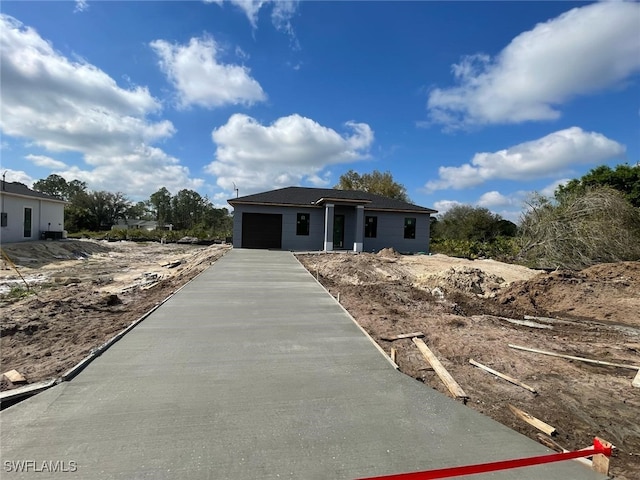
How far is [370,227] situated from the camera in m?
23.0

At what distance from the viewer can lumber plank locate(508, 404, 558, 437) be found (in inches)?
123

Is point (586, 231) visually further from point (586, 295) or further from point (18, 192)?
point (18, 192)

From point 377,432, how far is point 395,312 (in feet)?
14.9

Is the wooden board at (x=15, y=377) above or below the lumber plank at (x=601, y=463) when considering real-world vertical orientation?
below

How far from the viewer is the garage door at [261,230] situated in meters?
21.1

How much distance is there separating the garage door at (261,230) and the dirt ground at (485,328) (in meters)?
7.26

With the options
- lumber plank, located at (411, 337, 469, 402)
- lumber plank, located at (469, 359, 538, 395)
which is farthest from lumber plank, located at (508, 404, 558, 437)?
lumber plank, located at (469, 359, 538, 395)

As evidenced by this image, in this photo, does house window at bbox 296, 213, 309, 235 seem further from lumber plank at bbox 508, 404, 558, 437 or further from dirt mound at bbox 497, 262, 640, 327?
lumber plank at bbox 508, 404, 558, 437

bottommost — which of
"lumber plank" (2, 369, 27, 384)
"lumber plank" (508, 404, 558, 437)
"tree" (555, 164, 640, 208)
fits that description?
"lumber plank" (2, 369, 27, 384)

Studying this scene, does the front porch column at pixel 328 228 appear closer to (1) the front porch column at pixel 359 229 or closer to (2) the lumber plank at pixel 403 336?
(1) the front porch column at pixel 359 229

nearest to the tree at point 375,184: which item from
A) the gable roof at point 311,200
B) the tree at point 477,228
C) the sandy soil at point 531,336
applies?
the tree at point 477,228

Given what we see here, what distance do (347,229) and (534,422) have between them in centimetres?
1951

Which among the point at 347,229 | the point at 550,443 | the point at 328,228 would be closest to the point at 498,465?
the point at 550,443

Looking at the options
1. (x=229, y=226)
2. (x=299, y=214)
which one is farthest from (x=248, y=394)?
(x=229, y=226)
